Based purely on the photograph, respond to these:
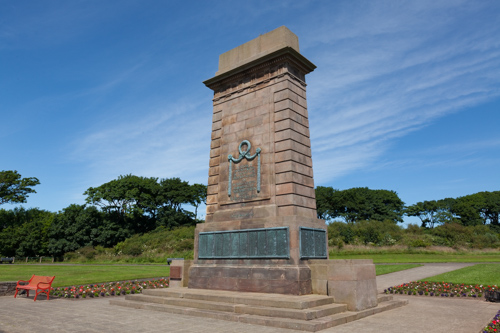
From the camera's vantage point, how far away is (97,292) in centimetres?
1479

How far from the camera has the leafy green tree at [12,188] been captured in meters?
60.9

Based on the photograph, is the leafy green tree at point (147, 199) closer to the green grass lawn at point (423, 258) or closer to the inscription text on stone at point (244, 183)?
the green grass lawn at point (423, 258)

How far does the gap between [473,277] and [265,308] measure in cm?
1448

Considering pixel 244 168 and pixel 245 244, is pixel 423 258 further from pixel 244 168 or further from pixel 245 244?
pixel 245 244

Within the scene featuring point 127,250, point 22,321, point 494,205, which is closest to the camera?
point 22,321

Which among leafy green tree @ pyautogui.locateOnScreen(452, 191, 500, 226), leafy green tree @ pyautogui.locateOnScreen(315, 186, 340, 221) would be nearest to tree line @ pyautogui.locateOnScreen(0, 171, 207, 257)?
leafy green tree @ pyautogui.locateOnScreen(315, 186, 340, 221)

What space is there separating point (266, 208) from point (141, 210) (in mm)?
59350

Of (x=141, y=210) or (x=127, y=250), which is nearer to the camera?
(x=127, y=250)

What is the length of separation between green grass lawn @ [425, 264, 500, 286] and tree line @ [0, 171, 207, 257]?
55038 mm

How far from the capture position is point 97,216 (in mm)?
62312

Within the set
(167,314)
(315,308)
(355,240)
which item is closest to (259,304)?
(315,308)

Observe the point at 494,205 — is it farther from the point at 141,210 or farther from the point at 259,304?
the point at 259,304

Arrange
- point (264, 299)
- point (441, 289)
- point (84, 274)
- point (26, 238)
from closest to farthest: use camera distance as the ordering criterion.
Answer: point (264, 299) < point (441, 289) < point (84, 274) < point (26, 238)

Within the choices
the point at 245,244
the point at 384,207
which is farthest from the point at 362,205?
the point at 245,244
